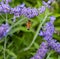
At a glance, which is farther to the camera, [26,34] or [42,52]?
[26,34]

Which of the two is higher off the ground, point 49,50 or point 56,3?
point 56,3

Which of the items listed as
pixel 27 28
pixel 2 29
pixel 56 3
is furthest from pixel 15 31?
pixel 56 3

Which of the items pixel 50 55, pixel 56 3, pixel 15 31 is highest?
pixel 56 3

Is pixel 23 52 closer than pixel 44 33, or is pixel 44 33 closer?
pixel 44 33

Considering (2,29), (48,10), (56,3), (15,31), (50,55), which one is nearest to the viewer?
(2,29)

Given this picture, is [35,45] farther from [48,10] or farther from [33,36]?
[48,10]

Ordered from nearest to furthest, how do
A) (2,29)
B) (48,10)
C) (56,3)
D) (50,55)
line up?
(2,29), (50,55), (48,10), (56,3)

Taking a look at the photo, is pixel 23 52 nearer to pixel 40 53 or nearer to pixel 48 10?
pixel 40 53

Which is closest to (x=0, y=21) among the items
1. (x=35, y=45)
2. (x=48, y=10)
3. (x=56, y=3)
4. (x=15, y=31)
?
(x=15, y=31)
